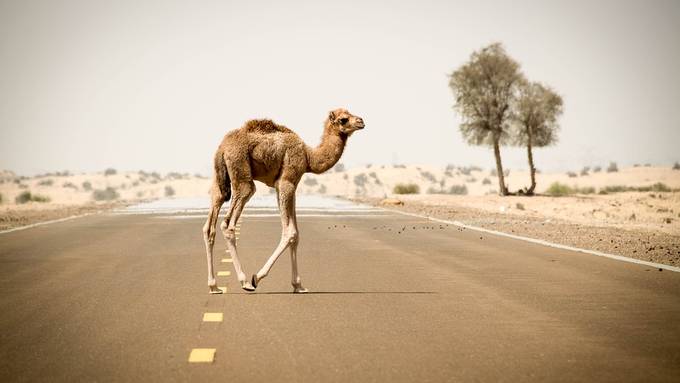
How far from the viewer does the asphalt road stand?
302 inches

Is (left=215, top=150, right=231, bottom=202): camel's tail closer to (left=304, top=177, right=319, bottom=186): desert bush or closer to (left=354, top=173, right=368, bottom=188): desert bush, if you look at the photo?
(left=304, top=177, right=319, bottom=186): desert bush

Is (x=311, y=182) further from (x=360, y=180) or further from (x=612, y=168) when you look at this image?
(x=612, y=168)

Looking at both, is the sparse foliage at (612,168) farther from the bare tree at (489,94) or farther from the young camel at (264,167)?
the young camel at (264,167)

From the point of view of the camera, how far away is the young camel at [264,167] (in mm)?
11789

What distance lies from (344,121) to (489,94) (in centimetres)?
4864

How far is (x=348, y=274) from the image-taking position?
1438cm

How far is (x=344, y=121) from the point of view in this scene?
479 inches

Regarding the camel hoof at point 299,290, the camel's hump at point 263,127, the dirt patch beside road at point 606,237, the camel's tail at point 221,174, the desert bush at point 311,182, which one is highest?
the desert bush at point 311,182

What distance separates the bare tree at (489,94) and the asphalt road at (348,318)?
41681mm

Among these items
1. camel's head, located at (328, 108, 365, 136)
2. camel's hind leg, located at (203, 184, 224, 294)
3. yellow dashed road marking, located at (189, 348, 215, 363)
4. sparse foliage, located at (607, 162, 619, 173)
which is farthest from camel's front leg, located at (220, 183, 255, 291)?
sparse foliage, located at (607, 162, 619, 173)

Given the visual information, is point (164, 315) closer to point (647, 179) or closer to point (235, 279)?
point (235, 279)

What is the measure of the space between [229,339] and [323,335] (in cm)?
89

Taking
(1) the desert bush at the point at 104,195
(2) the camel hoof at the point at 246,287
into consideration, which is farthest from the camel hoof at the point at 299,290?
(1) the desert bush at the point at 104,195

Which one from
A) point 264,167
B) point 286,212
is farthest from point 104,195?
point 286,212
